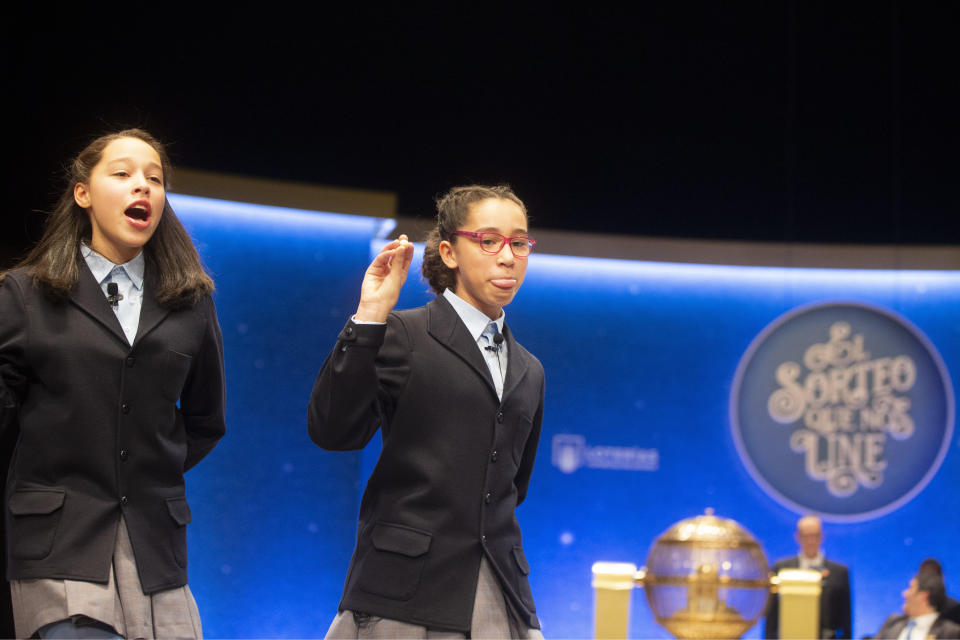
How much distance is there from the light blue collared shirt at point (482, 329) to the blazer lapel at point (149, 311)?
0.64 meters

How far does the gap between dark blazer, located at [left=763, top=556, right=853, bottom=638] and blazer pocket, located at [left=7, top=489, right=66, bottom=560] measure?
11.2 feet

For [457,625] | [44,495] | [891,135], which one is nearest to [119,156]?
[44,495]

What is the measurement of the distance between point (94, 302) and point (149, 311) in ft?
0.38

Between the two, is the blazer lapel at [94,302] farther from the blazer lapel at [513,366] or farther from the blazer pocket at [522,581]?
the blazer pocket at [522,581]

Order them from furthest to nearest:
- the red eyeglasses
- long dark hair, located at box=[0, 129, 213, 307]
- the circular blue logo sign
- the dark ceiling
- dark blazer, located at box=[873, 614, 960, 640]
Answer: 1. the circular blue logo sign
2. the dark ceiling
3. dark blazer, located at box=[873, 614, 960, 640]
4. the red eyeglasses
5. long dark hair, located at box=[0, 129, 213, 307]

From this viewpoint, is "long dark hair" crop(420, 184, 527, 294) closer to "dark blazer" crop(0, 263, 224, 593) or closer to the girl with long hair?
the girl with long hair

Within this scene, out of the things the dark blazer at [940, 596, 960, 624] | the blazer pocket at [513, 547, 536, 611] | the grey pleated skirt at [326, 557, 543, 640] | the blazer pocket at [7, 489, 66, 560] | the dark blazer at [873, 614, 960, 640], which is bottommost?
the dark blazer at [873, 614, 960, 640]

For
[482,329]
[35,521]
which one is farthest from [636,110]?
[35,521]

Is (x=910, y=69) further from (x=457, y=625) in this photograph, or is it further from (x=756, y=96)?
(x=457, y=625)

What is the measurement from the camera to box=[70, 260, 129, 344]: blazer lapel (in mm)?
2242

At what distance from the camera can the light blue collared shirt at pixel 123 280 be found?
232cm

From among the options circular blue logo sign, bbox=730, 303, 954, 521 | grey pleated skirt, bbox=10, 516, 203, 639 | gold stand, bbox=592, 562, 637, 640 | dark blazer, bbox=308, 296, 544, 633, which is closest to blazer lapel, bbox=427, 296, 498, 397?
dark blazer, bbox=308, 296, 544, 633

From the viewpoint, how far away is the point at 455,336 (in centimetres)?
245

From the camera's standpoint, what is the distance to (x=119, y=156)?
241cm
